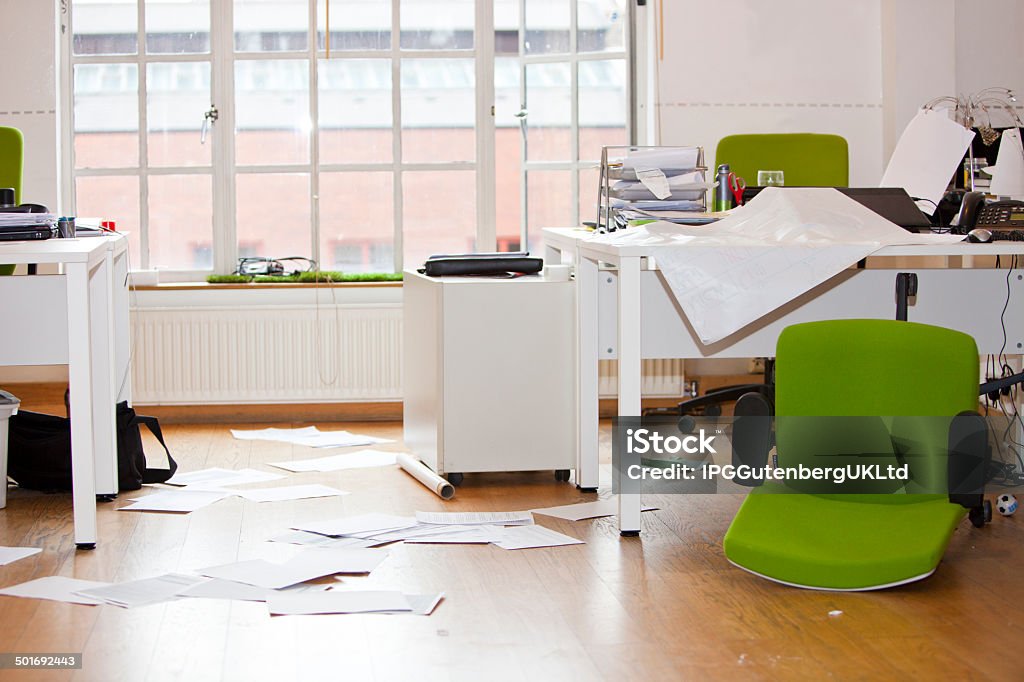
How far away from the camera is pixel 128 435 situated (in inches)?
139

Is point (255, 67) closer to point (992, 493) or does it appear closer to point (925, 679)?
point (992, 493)

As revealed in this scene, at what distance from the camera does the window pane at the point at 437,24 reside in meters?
5.05

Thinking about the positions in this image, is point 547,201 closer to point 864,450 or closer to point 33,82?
point 33,82

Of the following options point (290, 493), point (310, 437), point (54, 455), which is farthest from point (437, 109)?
point (54, 455)

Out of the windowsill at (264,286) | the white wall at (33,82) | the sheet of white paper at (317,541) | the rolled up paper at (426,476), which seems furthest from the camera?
the windowsill at (264,286)

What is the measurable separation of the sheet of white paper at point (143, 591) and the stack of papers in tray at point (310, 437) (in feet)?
5.84

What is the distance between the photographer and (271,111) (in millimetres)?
5055

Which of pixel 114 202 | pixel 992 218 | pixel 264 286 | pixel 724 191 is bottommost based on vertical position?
pixel 264 286

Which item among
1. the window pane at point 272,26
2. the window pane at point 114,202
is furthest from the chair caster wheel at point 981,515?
the window pane at point 114,202

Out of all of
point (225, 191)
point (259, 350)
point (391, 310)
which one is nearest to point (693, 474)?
point (391, 310)

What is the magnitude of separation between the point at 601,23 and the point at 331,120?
1.26 metres

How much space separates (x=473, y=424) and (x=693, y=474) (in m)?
0.75

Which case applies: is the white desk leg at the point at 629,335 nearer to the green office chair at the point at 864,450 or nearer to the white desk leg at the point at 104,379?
the green office chair at the point at 864,450

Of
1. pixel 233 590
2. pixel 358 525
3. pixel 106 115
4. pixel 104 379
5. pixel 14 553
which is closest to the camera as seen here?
pixel 233 590
